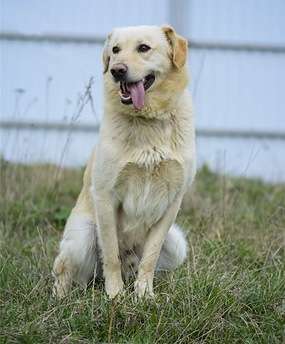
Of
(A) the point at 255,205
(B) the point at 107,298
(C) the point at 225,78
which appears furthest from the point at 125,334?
(C) the point at 225,78

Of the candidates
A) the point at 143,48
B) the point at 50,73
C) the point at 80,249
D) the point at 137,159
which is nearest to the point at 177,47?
the point at 143,48

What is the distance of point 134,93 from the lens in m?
3.76

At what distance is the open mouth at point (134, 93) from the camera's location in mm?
3752

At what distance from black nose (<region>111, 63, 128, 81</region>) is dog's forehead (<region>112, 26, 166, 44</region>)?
0.21 m

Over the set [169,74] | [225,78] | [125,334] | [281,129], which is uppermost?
[169,74]

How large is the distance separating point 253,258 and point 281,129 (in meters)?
4.06

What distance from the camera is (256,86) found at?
27.0 ft

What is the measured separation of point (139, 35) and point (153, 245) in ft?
3.39

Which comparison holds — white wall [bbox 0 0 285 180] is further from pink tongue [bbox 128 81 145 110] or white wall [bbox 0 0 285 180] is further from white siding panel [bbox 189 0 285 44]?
pink tongue [bbox 128 81 145 110]

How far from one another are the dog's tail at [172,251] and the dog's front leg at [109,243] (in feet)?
1.25

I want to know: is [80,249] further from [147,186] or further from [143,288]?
[147,186]

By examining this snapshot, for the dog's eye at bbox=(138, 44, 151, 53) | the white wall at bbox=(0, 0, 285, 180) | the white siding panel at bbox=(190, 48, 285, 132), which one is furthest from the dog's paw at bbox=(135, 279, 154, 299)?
the white siding panel at bbox=(190, 48, 285, 132)

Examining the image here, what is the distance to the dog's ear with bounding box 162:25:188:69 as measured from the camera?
12.7 feet

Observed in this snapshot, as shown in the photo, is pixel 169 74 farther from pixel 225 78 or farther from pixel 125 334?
pixel 225 78
